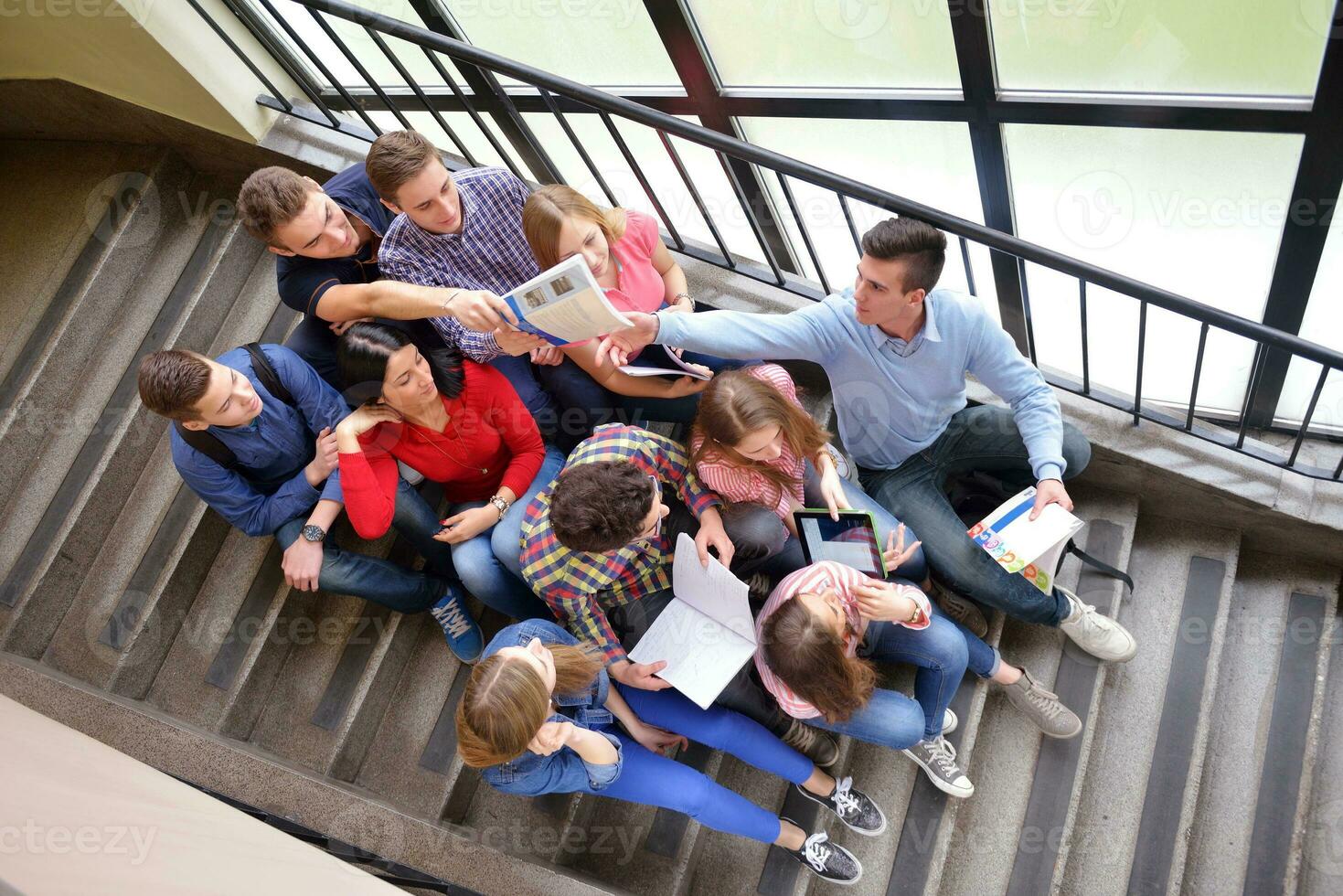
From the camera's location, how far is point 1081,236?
10.6 feet

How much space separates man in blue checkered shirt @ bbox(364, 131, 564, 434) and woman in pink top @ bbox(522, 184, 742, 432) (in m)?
0.13

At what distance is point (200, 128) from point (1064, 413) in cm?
344

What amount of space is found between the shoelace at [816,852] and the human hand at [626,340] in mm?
1570

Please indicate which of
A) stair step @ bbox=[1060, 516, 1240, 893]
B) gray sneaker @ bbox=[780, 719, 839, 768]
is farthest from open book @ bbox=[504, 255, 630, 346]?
stair step @ bbox=[1060, 516, 1240, 893]

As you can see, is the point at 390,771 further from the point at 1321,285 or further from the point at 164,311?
the point at 1321,285

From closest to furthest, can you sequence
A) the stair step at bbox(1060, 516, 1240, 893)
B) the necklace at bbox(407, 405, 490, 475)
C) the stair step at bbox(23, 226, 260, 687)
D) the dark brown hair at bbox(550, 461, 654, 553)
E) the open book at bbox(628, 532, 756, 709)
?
1. the dark brown hair at bbox(550, 461, 654, 553)
2. the open book at bbox(628, 532, 756, 709)
3. the necklace at bbox(407, 405, 490, 475)
4. the stair step at bbox(1060, 516, 1240, 893)
5. the stair step at bbox(23, 226, 260, 687)

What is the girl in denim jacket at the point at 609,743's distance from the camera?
205 cm

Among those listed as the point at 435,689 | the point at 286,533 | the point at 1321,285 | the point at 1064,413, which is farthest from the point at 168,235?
the point at 1321,285

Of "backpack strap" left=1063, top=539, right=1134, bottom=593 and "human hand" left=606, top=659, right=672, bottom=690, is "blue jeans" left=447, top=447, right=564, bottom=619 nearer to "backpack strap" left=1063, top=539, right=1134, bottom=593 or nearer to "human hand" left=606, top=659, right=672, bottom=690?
"human hand" left=606, top=659, right=672, bottom=690

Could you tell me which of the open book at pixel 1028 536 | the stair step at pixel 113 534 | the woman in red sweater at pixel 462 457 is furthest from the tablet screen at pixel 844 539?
the stair step at pixel 113 534

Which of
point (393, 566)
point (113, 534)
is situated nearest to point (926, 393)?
point (393, 566)

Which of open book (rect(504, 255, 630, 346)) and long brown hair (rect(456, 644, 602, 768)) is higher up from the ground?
open book (rect(504, 255, 630, 346))

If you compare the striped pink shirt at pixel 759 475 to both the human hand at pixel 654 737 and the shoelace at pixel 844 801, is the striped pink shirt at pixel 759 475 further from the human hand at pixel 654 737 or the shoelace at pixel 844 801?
the shoelace at pixel 844 801

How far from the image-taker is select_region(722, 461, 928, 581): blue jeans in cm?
260
